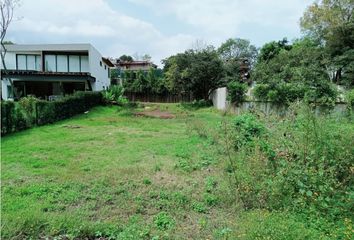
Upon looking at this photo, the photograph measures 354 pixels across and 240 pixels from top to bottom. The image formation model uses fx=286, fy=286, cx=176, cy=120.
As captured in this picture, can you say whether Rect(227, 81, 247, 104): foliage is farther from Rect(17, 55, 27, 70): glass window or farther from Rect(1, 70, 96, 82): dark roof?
Rect(17, 55, 27, 70): glass window

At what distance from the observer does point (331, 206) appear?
3.67m

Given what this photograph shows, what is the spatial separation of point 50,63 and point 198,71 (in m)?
12.2

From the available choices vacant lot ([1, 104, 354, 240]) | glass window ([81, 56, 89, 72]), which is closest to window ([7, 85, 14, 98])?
glass window ([81, 56, 89, 72])

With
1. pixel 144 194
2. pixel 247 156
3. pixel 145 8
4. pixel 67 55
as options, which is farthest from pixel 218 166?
pixel 67 55

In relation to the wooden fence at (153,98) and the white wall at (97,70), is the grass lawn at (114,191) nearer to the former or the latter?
the white wall at (97,70)

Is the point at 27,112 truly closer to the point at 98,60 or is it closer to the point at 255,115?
the point at 255,115

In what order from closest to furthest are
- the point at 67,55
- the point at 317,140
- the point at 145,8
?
the point at 317,140 → the point at 145,8 → the point at 67,55

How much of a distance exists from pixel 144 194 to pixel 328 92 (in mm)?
10981

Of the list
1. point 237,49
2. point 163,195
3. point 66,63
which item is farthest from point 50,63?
point 237,49

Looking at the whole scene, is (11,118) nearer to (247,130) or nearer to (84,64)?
(247,130)

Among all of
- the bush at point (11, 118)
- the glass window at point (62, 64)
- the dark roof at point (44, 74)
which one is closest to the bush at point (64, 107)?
the bush at point (11, 118)

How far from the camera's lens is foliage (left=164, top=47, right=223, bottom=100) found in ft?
79.6

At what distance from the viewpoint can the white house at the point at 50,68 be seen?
2202cm

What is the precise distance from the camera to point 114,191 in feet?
15.4
